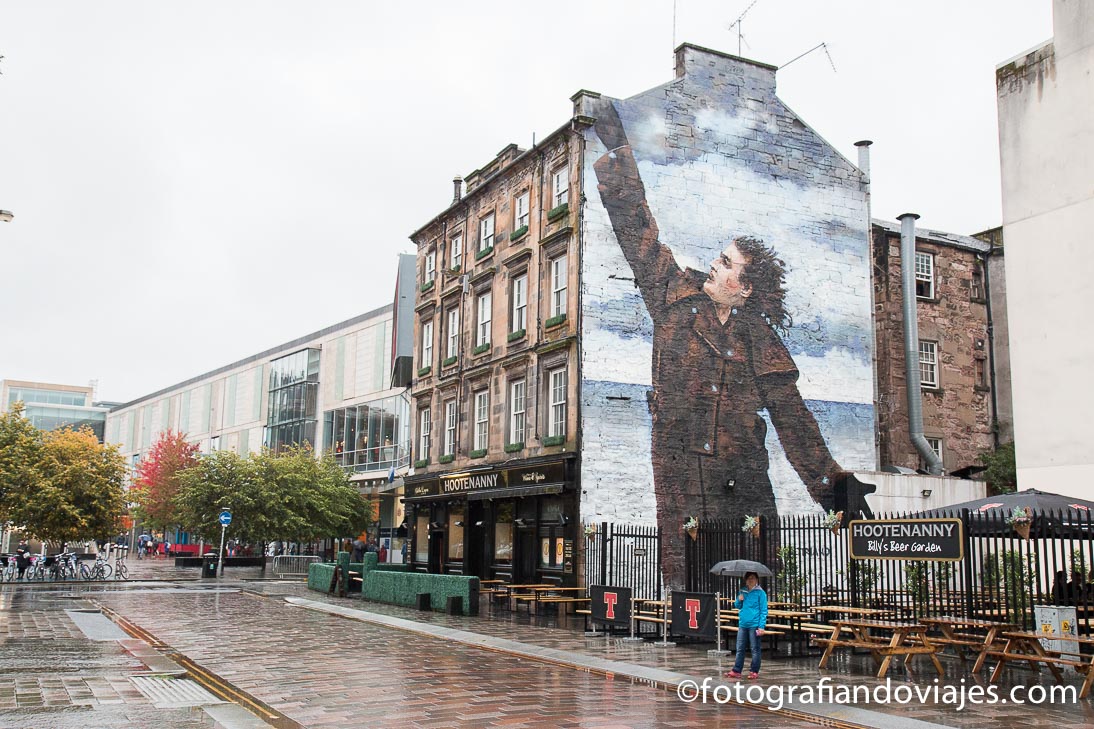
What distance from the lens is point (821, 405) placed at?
29.5m

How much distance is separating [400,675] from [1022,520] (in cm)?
899

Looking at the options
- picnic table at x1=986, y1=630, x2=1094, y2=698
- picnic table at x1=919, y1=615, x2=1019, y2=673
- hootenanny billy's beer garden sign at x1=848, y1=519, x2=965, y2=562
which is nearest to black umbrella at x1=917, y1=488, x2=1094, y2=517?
hootenanny billy's beer garden sign at x1=848, y1=519, x2=965, y2=562

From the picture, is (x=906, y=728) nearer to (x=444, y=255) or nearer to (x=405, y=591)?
(x=405, y=591)

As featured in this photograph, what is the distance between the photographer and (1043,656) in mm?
13227

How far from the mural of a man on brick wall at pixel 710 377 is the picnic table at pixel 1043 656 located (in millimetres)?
12953

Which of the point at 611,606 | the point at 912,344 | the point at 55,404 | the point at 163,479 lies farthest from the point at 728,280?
the point at 55,404

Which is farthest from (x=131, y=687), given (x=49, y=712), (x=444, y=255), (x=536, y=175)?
(x=444, y=255)

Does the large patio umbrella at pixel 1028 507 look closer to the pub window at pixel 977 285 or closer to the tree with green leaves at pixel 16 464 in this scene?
the pub window at pixel 977 285

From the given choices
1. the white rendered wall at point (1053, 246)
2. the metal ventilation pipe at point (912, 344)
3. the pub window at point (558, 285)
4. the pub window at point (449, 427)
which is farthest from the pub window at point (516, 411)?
the white rendered wall at point (1053, 246)

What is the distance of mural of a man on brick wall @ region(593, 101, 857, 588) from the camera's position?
27297 mm

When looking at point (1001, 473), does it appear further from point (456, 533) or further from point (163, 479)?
point (163, 479)

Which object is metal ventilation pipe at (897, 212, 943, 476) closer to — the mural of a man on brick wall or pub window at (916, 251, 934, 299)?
pub window at (916, 251, 934, 299)

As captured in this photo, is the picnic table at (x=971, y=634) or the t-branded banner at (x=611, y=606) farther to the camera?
the t-branded banner at (x=611, y=606)

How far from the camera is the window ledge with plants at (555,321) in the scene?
27688 millimetres
